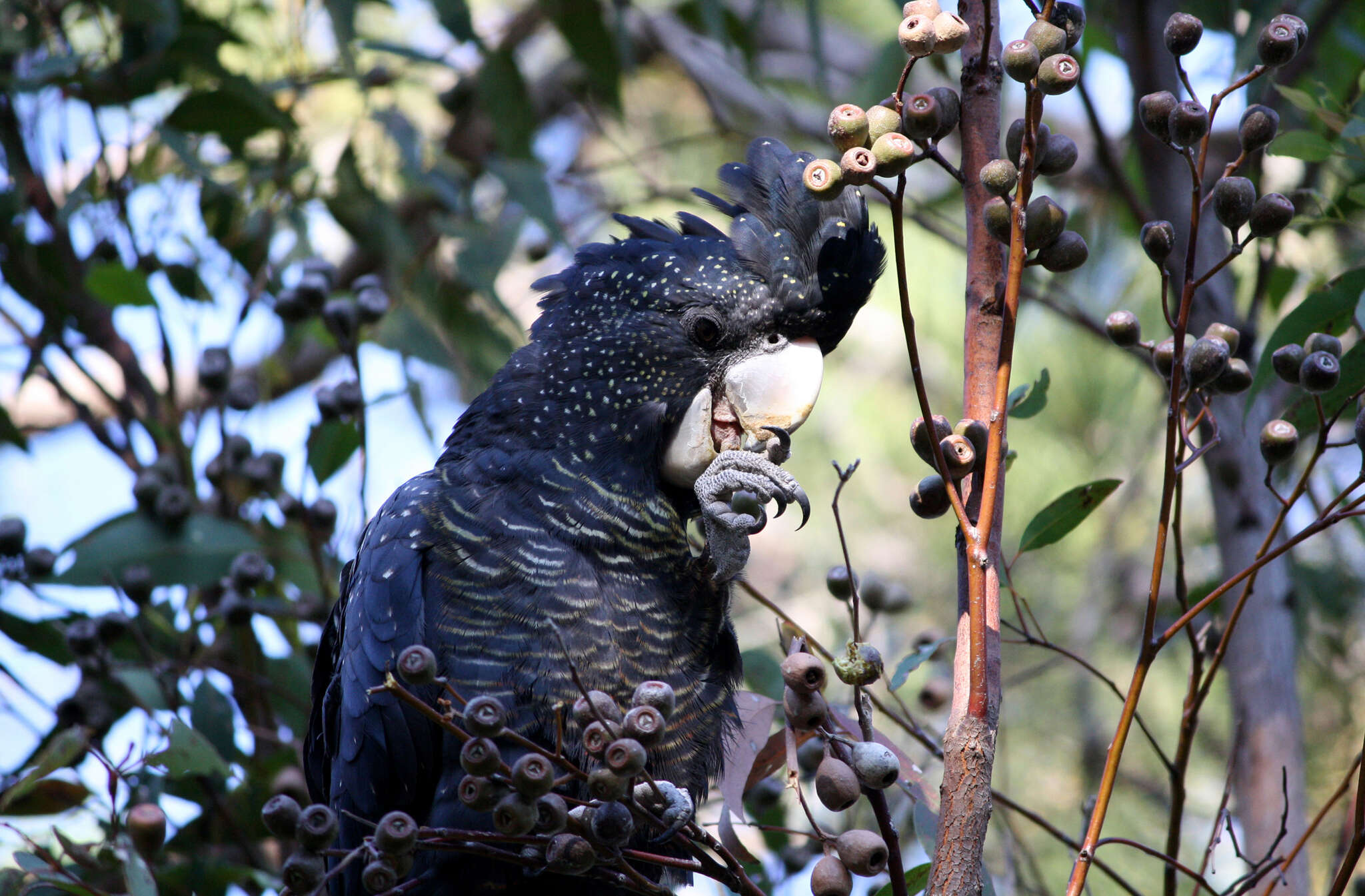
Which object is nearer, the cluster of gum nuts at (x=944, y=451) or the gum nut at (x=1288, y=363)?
the cluster of gum nuts at (x=944, y=451)

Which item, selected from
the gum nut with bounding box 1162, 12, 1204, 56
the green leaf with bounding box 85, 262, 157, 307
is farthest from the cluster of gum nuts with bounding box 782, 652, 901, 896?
the green leaf with bounding box 85, 262, 157, 307

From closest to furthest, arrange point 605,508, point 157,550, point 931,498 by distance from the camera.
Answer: point 931,498 < point 605,508 < point 157,550

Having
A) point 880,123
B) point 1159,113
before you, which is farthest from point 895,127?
point 1159,113

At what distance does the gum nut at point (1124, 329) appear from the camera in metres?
1.27

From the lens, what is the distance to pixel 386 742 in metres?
1.80

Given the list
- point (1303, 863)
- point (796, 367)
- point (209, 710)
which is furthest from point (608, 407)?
point (1303, 863)

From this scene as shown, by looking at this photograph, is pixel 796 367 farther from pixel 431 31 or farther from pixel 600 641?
pixel 431 31

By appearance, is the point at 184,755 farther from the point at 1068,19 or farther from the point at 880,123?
the point at 1068,19

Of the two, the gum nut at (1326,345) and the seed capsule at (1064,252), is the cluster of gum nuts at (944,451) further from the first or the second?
the gum nut at (1326,345)

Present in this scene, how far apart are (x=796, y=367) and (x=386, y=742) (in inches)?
32.9

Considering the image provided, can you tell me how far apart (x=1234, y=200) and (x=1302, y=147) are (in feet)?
1.84

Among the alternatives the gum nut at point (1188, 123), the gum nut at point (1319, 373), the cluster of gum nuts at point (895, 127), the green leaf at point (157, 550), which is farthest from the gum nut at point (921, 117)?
the green leaf at point (157, 550)

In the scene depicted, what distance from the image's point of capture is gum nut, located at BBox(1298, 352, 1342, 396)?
117 cm

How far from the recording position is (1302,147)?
5.19ft
